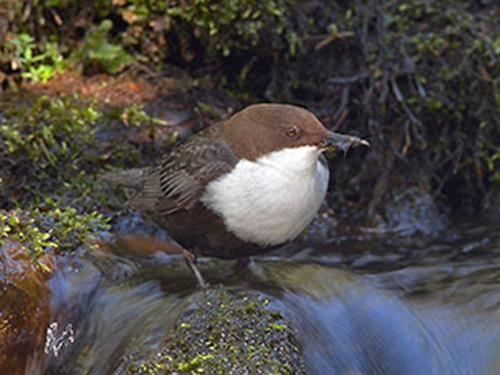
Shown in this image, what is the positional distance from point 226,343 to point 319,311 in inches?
26.9

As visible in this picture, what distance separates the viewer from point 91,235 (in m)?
4.05

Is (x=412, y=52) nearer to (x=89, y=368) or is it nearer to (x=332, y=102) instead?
(x=332, y=102)

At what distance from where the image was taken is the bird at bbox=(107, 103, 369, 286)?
3.79m

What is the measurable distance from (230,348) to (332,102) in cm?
292

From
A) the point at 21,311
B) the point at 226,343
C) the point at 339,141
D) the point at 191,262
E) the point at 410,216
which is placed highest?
the point at 339,141

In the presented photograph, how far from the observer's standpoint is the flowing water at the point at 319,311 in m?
3.47

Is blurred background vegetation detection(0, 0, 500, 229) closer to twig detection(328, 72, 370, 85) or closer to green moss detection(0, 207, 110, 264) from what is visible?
twig detection(328, 72, 370, 85)

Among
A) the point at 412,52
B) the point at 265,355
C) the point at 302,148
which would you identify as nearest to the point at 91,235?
the point at 302,148

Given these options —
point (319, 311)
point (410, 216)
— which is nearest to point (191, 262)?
point (319, 311)

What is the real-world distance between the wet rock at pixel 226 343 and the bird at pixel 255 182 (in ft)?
1.68

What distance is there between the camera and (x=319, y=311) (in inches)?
145

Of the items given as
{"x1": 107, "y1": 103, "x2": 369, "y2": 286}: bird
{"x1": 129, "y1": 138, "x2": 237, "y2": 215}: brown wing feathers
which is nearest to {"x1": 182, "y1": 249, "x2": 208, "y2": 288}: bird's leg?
{"x1": 107, "y1": 103, "x2": 369, "y2": 286}: bird

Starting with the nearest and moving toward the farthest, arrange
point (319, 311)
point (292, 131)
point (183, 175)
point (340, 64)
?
1. point (319, 311)
2. point (292, 131)
3. point (183, 175)
4. point (340, 64)

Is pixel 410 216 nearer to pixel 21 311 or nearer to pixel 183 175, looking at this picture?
pixel 183 175
